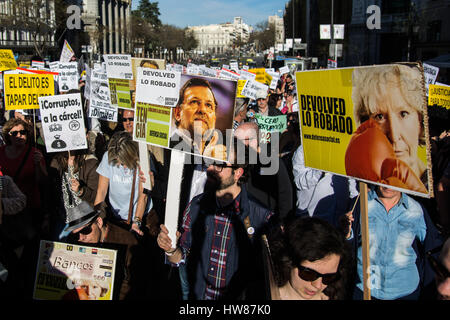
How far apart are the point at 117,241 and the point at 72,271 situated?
61 cm

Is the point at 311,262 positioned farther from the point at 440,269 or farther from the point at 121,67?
the point at 121,67

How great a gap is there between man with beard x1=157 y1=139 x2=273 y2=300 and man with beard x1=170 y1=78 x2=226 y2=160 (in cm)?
23

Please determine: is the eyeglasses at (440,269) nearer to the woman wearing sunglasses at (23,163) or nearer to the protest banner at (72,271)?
the protest banner at (72,271)

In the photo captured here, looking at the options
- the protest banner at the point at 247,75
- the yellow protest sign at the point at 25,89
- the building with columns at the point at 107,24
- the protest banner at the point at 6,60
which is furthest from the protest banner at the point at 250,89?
the building with columns at the point at 107,24

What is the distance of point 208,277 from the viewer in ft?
10.3

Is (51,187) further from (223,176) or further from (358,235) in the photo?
(358,235)

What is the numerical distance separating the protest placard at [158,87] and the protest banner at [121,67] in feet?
9.26

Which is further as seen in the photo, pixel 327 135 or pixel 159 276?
pixel 159 276

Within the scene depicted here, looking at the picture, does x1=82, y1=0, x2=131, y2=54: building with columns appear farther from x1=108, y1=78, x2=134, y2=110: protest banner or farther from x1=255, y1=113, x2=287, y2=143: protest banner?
x1=255, y1=113, x2=287, y2=143: protest banner

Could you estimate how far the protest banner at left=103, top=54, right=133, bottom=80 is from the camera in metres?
6.59

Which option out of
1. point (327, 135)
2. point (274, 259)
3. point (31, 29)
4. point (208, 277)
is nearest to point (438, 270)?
point (274, 259)

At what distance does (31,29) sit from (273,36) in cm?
5343

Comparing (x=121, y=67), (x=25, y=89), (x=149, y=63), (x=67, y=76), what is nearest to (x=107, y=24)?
(x=67, y=76)

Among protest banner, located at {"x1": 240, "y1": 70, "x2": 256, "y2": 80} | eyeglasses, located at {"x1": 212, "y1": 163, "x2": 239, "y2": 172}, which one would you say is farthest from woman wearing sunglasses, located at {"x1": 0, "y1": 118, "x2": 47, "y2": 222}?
protest banner, located at {"x1": 240, "y1": 70, "x2": 256, "y2": 80}
